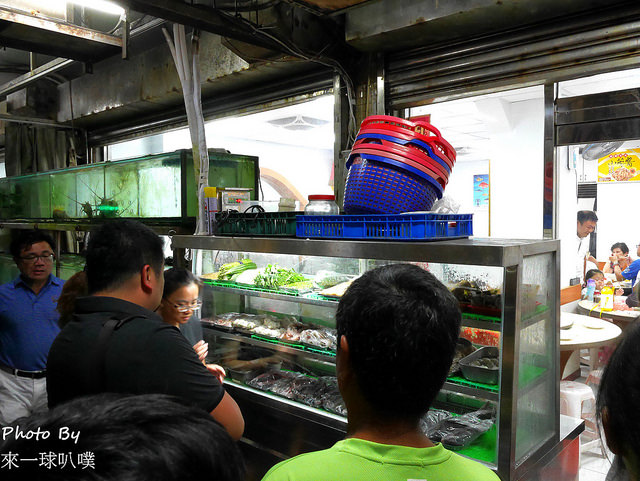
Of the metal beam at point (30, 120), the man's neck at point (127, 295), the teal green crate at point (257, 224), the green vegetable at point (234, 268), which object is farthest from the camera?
the metal beam at point (30, 120)

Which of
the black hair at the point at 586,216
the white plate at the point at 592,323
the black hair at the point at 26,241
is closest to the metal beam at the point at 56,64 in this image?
the black hair at the point at 26,241

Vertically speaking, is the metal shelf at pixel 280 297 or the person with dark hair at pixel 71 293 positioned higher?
the person with dark hair at pixel 71 293

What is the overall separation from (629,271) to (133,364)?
6.05 meters

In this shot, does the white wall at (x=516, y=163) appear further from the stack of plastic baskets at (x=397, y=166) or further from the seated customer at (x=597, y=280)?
the stack of plastic baskets at (x=397, y=166)

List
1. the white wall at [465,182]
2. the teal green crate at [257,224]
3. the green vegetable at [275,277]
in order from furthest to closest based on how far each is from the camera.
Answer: the white wall at [465,182] → the green vegetable at [275,277] → the teal green crate at [257,224]

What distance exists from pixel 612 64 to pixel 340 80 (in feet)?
6.22

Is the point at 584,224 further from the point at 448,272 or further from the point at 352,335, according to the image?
the point at 352,335

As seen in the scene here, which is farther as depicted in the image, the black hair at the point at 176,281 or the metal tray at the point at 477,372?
the black hair at the point at 176,281

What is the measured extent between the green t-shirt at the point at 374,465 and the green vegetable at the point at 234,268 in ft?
8.66

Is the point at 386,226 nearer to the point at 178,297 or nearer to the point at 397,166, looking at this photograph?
the point at 397,166

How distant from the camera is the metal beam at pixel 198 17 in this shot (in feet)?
9.11

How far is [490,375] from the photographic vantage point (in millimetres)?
2299

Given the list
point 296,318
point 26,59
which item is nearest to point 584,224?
point 296,318

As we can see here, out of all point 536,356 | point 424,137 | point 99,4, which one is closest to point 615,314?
point 536,356
